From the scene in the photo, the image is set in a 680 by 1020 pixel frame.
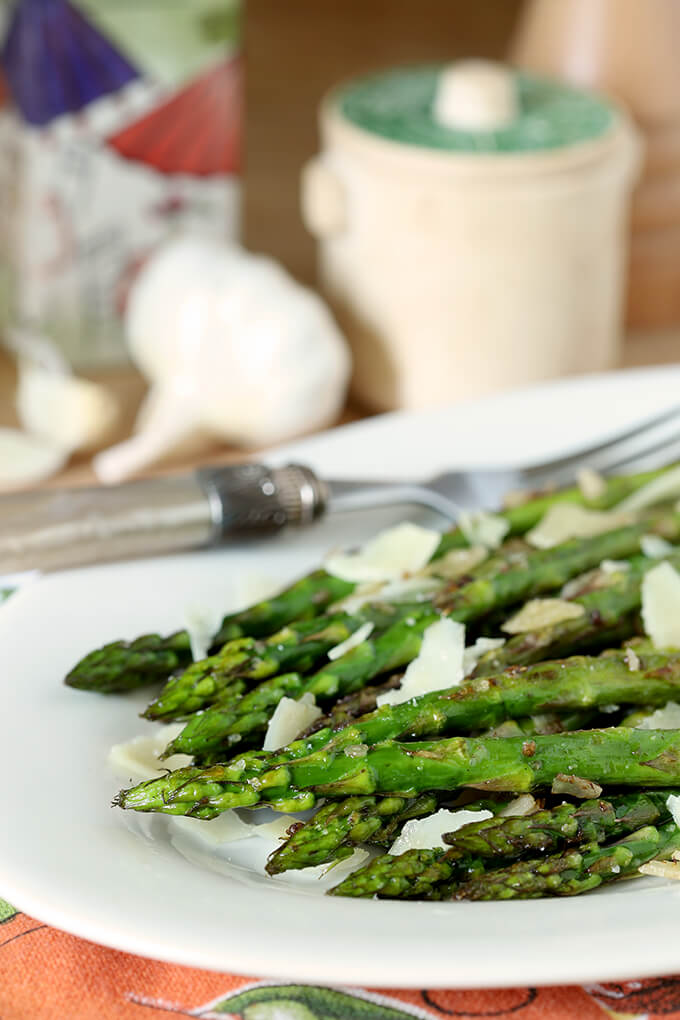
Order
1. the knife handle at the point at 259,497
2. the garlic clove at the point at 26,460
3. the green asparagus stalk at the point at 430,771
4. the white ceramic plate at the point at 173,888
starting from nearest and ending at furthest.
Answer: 1. the white ceramic plate at the point at 173,888
2. the green asparagus stalk at the point at 430,771
3. the knife handle at the point at 259,497
4. the garlic clove at the point at 26,460

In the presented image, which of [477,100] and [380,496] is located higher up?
[477,100]

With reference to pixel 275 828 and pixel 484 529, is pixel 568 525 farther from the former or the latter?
pixel 275 828

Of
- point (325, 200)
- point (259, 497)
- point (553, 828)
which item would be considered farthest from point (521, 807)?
point (325, 200)

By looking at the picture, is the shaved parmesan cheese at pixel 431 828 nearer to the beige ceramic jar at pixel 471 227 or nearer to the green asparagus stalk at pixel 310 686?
the green asparagus stalk at pixel 310 686

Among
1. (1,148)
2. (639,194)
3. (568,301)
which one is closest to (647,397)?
(568,301)

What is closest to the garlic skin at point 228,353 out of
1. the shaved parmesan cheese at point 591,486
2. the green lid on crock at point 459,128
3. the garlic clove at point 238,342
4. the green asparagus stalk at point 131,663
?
the garlic clove at point 238,342

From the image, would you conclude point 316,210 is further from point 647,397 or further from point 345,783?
point 345,783
